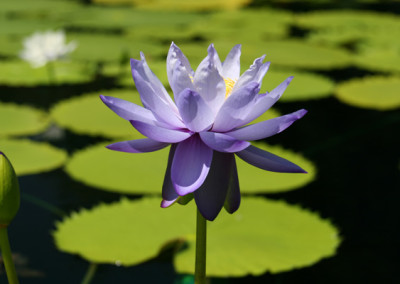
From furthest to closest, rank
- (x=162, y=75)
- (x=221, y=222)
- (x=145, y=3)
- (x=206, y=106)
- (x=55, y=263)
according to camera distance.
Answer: (x=145, y=3) < (x=162, y=75) < (x=221, y=222) < (x=55, y=263) < (x=206, y=106)

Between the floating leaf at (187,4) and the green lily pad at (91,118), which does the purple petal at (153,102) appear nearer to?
the green lily pad at (91,118)

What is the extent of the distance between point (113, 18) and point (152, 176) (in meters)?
2.56

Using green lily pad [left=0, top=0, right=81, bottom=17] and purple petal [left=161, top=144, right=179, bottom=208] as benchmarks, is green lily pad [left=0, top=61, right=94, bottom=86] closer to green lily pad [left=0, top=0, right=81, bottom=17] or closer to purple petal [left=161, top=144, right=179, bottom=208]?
green lily pad [left=0, top=0, right=81, bottom=17]

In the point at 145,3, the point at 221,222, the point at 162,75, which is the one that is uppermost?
the point at 221,222

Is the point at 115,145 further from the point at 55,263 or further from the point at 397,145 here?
the point at 397,145

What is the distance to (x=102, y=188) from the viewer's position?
1.58m

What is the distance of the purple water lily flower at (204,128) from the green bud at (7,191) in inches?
5.3

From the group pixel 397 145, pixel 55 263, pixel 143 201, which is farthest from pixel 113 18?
pixel 55 263

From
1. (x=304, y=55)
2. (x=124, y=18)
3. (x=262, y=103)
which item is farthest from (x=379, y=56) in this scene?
(x=262, y=103)

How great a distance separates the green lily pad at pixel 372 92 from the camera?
7.77 feet

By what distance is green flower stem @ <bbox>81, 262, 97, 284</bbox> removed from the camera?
1167 mm

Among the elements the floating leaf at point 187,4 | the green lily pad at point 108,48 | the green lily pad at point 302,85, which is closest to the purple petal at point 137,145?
the green lily pad at point 302,85

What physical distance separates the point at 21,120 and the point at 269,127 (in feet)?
4.94

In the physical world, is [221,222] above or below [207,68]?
below
